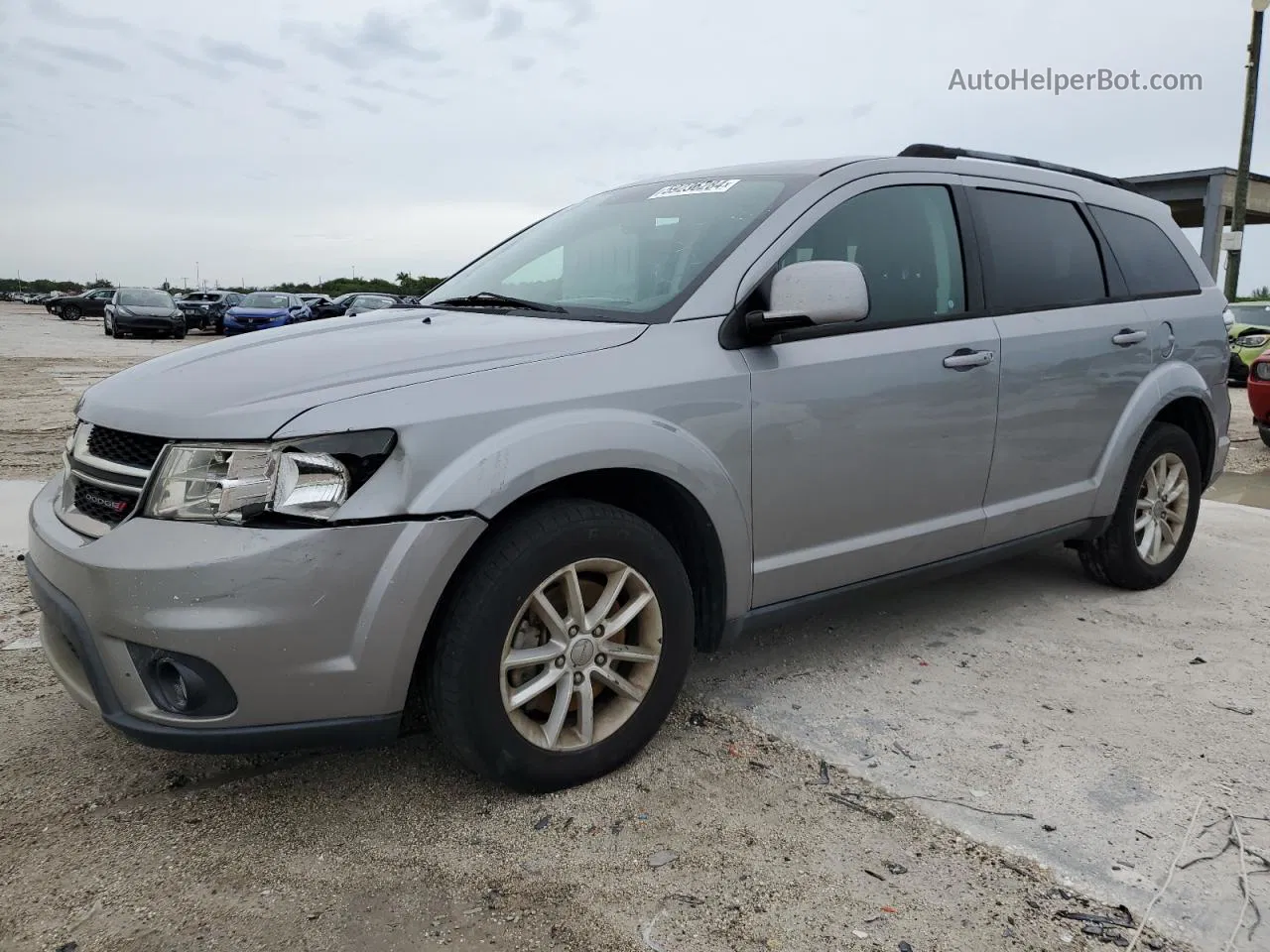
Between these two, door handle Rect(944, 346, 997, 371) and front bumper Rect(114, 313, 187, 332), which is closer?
door handle Rect(944, 346, 997, 371)

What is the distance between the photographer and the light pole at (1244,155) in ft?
53.4

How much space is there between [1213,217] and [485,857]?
83.7ft

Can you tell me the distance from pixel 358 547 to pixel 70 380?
13601 millimetres

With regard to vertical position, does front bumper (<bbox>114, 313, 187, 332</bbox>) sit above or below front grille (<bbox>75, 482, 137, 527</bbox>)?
below

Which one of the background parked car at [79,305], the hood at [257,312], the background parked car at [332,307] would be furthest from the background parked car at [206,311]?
the background parked car at [79,305]

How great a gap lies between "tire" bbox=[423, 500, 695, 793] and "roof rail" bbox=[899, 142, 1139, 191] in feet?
6.30

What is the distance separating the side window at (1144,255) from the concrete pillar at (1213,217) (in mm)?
21131

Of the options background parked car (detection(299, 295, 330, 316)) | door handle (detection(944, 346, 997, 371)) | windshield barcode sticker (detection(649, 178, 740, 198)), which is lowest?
door handle (detection(944, 346, 997, 371))

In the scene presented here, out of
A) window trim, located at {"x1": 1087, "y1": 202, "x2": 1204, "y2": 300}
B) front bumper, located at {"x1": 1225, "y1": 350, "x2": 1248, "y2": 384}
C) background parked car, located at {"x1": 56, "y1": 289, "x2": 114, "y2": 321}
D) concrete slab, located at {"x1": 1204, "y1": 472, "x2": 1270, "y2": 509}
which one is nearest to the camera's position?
window trim, located at {"x1": 1087, "y1": 202, "x2": 1204, "y2": 300}

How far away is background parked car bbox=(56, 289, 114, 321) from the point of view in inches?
1737

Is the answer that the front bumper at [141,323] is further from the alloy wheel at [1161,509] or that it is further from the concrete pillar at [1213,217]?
the alloy wheel at [1161,509]

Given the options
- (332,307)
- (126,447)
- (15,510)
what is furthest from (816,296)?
(332,307)

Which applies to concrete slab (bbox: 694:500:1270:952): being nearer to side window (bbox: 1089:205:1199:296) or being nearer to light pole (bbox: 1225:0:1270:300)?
side window (bbox: 1089:205:1199:296)

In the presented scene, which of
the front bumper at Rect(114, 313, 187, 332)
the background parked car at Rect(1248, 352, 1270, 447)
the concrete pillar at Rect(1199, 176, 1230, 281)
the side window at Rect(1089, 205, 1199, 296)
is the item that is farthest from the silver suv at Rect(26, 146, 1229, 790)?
the front bumper at Rect(114, 313, 187, 332)
